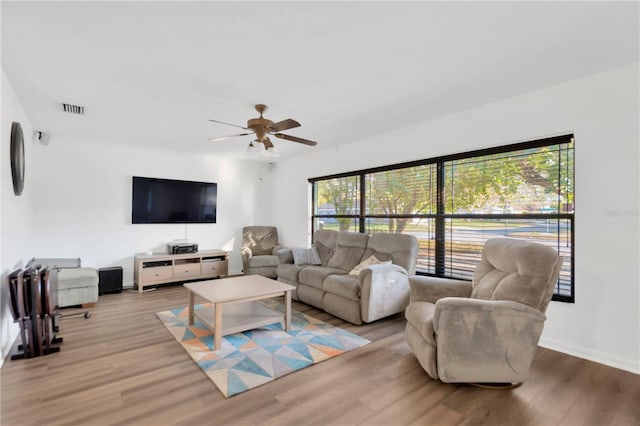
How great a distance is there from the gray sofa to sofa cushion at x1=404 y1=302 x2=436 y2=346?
0.74 metres

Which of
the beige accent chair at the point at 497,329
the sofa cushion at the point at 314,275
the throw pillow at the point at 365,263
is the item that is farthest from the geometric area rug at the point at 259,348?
the beige accent chair at the point at 497,329

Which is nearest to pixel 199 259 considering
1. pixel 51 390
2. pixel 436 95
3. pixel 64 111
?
pixel 64 111

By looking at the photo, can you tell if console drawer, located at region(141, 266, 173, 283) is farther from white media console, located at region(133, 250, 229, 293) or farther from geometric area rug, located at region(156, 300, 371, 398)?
geometric area rug, located at region(156, 300, 371, 398)

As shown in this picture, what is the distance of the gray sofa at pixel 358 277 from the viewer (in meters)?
3.43

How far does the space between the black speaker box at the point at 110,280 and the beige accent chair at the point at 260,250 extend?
1925mm

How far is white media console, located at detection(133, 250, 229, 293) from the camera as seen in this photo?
492 centimetres

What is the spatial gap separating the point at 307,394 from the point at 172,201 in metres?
4.49

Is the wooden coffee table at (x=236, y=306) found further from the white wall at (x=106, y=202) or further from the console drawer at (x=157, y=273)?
the white wall at (x=106, y=202)

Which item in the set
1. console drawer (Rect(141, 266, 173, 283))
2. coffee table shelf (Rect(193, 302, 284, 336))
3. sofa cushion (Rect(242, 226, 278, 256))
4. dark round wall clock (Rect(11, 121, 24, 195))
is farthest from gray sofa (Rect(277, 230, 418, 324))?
→ dark round wall clock (Rect(11, 121, 24, 195))

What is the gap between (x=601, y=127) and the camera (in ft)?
8.66

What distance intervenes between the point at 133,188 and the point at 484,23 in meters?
5.29

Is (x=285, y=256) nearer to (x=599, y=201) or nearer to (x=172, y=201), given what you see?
(x=172, y=201)

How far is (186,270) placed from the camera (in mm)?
5328

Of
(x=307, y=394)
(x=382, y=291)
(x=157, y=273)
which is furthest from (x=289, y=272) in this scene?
(x=307, y=394)
